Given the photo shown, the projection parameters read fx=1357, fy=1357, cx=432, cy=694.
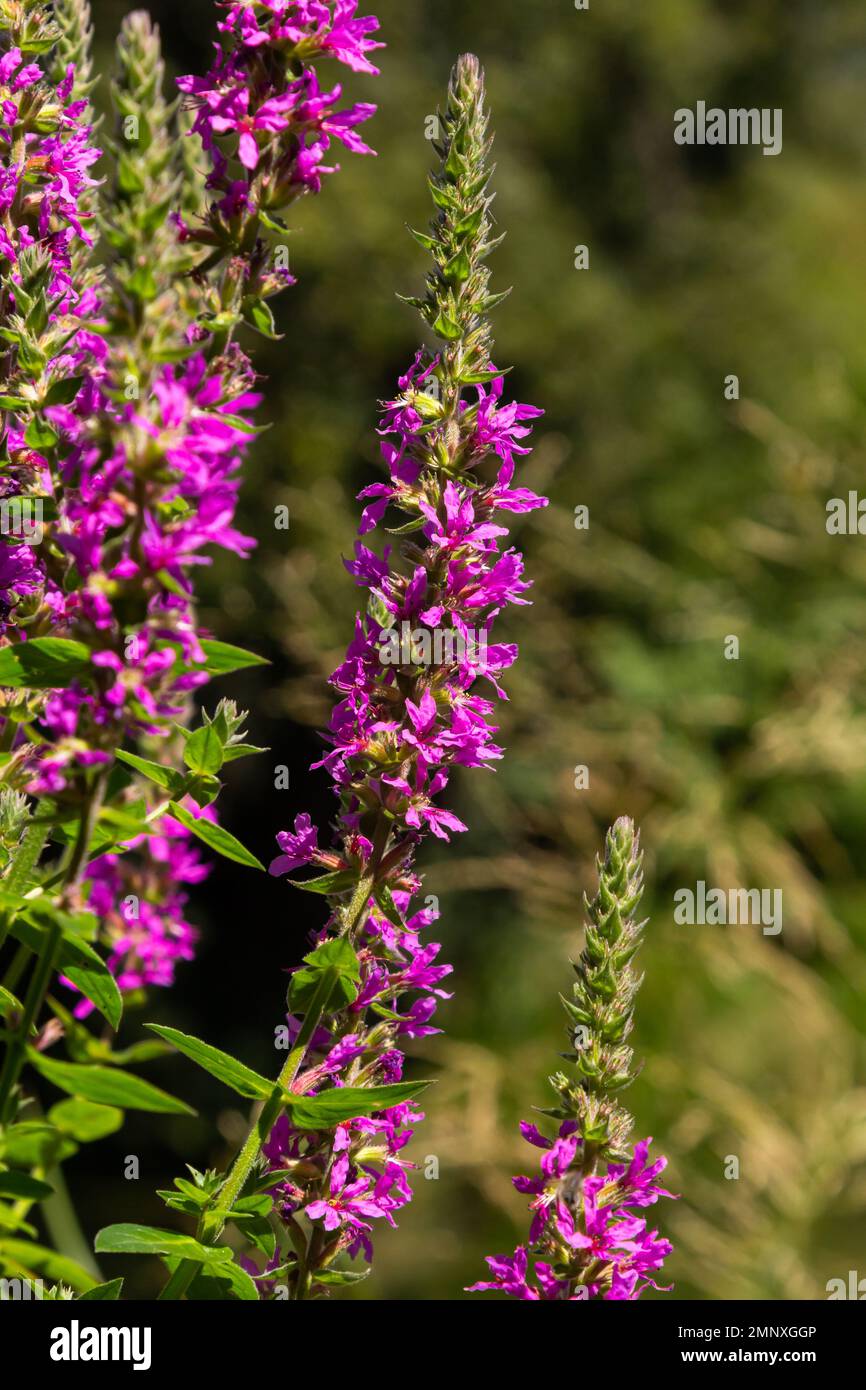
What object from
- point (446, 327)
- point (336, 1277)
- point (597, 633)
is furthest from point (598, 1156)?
point (597, 633)

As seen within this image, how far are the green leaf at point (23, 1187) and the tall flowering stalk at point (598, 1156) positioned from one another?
1.02ft

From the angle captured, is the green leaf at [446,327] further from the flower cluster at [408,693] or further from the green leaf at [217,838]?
the green leaf at [217,838]

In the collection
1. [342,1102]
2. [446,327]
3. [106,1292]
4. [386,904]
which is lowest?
[106,1292]

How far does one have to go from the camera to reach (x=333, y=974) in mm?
810

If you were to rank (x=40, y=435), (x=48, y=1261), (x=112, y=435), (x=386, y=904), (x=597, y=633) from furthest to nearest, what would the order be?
(x=597, y=633) → (x=386, y=904) → (x=40, y=435) → (x=112, y=435) → (x=48, y=1261)

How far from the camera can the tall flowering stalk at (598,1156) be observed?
0.84 m

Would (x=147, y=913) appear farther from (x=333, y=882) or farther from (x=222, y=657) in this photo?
(x=222, y=657)

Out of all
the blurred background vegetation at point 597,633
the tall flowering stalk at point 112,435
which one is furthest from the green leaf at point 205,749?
the blurred background vegetation at point 597,633

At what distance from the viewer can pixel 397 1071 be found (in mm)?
918

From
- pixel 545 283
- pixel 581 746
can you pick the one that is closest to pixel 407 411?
pixel 581 746

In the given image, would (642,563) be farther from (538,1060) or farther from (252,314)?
(252,314)

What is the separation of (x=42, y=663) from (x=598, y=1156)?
487 mm

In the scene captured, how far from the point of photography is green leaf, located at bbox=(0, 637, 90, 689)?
71 cm

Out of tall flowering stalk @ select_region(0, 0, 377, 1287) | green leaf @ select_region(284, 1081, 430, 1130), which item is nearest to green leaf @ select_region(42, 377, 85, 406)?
tall flowering stalk @ select_region(0, 0, 377, 1287)
